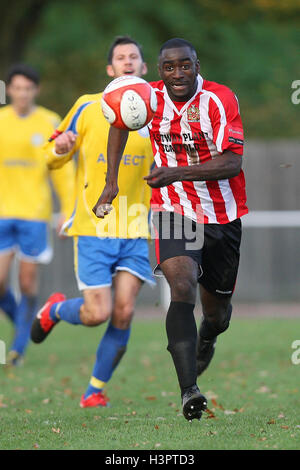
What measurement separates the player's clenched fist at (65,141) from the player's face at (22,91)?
287 centimetres

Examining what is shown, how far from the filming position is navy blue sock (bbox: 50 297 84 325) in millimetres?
7387

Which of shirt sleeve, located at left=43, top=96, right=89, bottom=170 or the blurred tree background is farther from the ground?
the blurred tree background

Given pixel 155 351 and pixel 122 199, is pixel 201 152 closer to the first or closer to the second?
pixel 122 199

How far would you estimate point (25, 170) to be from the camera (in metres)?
10.1

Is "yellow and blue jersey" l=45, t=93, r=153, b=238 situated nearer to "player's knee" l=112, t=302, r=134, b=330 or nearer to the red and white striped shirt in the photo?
"player's knee" l=112, t=302, r=134, b=330

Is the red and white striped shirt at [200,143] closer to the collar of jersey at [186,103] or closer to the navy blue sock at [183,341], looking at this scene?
the collar of jersey at [186,103]

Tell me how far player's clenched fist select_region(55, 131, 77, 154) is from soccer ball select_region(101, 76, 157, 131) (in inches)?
50.5

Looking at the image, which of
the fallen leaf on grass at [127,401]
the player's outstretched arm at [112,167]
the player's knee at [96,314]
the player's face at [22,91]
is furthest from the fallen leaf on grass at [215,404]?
the player's face at [22,91]

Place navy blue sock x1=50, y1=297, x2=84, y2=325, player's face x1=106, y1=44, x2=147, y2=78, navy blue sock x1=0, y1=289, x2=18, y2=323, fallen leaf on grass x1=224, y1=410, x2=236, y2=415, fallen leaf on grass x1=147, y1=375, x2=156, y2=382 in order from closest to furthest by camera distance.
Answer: fallen leaf on grass x1=224, y1=410, x2=236, y2=415, player's face x1=106, y1=44, x2=147, y2=78, navy blue sock x1=50, y1=297, x2=84, y2=325, fallen leaf on grass x1=147, y1=375, x2=156, y2=382, navy blue sock x1=0, y1=289, x2=18, y2=323

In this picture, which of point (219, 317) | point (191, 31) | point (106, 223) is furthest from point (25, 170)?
point (191, 31)

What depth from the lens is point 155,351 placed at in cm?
1110

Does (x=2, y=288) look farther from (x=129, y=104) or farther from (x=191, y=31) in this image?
(x=191, y=31)

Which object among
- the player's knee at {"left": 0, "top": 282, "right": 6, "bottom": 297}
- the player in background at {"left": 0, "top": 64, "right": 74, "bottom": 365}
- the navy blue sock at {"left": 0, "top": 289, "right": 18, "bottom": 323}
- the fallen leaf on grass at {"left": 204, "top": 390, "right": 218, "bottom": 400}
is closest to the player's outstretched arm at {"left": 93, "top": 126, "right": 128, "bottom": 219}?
the fallen leaf on grass at {"left": 204, "top": 390, "right": 218, "bottom": 400}

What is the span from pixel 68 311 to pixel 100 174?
1.18 meters
